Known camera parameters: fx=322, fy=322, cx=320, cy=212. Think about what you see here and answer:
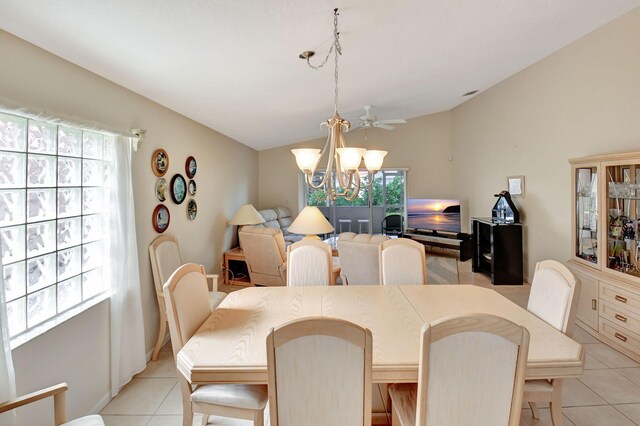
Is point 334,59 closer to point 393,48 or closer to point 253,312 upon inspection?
point 393,48

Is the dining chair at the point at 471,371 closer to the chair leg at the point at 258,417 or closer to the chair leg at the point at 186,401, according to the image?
the chair leg at the point at 258,417

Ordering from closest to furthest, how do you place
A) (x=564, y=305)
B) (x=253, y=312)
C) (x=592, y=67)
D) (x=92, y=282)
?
(x=564, y=305)
(x=253, y=312)
(x=92, y=282)
(x=592, y=67)

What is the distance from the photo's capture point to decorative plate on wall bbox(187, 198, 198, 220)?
12.3 feet

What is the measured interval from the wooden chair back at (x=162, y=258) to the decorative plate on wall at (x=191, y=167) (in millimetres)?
862

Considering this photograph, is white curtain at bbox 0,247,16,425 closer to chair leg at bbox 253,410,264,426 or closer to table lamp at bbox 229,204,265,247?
chair leg at bbox 253,410,264,426

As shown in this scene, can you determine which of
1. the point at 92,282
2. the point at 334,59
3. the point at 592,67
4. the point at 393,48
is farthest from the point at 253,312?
the point at 592,67

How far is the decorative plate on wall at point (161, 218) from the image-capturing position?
295cm

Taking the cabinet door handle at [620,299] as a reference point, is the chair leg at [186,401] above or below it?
below

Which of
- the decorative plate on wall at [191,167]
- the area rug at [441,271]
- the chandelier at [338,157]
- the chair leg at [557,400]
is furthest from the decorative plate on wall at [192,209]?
the chair leg at [557,400]

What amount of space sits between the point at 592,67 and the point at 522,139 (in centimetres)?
141

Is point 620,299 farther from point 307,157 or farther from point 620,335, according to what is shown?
point 307,157

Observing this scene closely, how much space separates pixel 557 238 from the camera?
4219 mm

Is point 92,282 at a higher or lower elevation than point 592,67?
lower

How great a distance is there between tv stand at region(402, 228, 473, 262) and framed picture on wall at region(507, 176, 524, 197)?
4.06 feet
